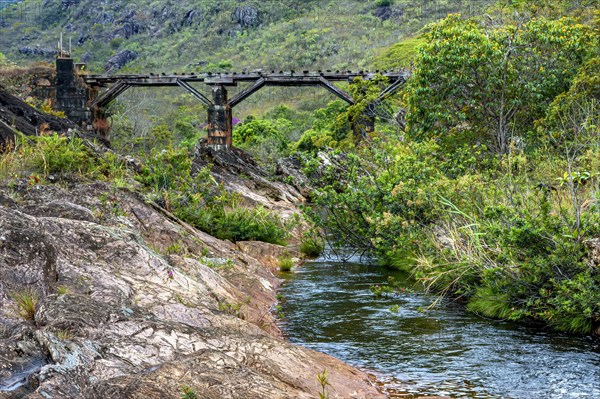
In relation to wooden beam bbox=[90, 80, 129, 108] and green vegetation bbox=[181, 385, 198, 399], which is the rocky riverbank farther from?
wooden beam bbox=[90, 80, 129, 108]

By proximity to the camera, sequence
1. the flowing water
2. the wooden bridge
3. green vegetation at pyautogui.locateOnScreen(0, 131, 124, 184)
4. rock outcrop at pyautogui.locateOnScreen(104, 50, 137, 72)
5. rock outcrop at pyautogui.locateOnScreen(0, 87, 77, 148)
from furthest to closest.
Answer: rock outcrop at pyautogui.locateOnScreen(104, 50, 137, 72), the wooden bridge, rock outcrop at pyautogui.locateOnScreen(0, 87, 77, 148), green vegetation at pyautogui.locateOnScreen(0, 131, 124, 184), the flowing water

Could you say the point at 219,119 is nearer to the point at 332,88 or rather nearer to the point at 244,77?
the point at 244,77

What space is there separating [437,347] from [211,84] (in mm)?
34179

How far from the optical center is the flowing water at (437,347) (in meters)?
7.51

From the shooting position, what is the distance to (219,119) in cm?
4134

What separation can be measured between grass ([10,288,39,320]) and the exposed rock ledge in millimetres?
Result: 54

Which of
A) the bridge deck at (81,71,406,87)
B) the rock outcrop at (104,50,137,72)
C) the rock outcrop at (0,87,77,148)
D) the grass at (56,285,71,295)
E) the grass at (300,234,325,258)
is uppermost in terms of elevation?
the rock outcrop at (104,50,137,72)

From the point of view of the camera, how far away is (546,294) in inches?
378

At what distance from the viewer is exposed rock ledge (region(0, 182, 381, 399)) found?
16.4 ft

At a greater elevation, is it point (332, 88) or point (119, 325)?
point (332, 88)

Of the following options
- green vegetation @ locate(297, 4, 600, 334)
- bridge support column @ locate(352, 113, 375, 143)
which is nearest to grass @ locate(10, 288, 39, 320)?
green vegetation @ locate(297, 4, 600, 334)

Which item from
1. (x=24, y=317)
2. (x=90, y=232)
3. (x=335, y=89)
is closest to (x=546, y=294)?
(x=90, y=232)

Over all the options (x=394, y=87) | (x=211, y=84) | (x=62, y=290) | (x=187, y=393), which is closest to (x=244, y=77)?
(x=211, y=84)

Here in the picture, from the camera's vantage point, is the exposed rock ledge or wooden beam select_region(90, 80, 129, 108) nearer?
the exposed rock ledge
